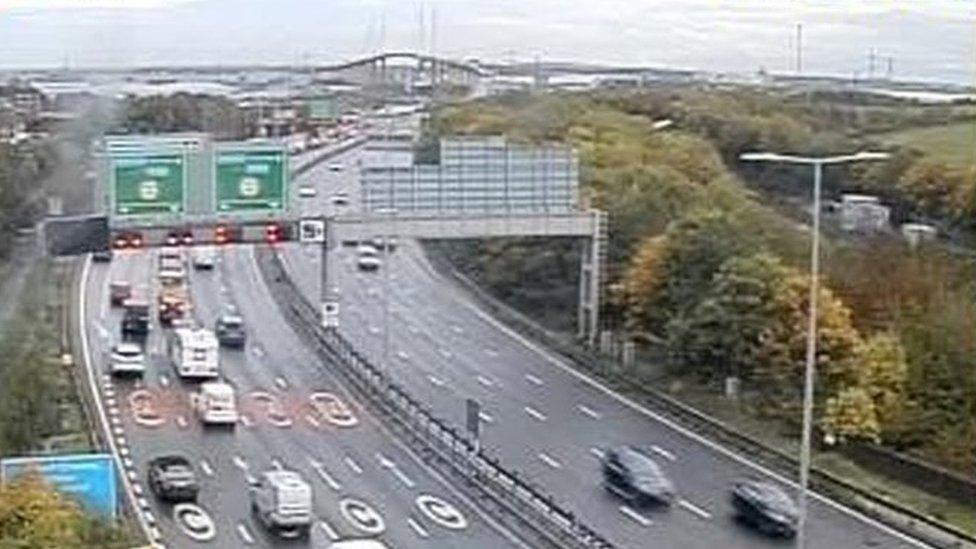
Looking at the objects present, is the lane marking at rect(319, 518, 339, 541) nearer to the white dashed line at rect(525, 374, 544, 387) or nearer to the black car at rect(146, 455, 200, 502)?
the black car at rect(146, 455, 200, 502)

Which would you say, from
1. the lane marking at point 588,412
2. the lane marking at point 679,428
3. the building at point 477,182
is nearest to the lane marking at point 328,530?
the lane marking at point 679,428

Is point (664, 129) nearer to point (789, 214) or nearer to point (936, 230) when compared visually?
point (789, 214)

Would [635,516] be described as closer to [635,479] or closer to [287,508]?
[635,479]

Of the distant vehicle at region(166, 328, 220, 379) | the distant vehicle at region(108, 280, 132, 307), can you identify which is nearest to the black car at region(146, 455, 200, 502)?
the distant vehicle at region(166, 328, 220, 379)

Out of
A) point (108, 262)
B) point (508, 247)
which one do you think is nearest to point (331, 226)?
point (508, 247)

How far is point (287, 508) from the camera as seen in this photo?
39.8 ft

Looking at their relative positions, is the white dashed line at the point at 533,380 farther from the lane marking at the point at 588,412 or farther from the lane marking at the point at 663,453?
the lane marking at the point at 663,453

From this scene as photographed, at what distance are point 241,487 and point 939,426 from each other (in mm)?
5184

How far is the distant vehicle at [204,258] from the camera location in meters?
26.3

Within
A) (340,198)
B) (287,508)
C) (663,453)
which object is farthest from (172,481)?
(340,198)

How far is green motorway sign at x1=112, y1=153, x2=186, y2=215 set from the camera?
16.5m

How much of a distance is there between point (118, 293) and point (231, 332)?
3.29 metres

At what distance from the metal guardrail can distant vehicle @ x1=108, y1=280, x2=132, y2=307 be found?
78.2 inches

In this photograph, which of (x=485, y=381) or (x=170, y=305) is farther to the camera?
(x=170, y=305)
